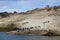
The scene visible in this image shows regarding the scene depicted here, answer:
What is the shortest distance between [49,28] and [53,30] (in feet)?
7.54

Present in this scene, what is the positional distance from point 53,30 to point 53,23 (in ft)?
14.3

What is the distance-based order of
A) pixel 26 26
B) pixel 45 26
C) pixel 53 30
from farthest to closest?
pixel 26 26
pixel 45 26
pixel 53 30

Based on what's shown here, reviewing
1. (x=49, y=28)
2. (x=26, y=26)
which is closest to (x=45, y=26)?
(x=49, y=28)

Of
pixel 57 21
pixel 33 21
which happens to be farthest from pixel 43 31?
pixel 33 21

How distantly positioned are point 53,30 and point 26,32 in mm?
6280

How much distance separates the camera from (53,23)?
56.3m

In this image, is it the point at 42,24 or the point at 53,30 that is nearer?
the point at 53,30

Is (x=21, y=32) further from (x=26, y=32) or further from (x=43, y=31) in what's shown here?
(x=43, y=31)

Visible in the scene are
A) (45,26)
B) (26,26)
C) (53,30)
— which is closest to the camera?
(53,30)

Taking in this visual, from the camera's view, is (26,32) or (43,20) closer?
(26,32)

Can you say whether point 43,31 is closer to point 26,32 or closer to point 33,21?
point 26,32

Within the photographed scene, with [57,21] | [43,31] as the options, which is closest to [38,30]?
[43,31]

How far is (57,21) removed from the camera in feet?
187

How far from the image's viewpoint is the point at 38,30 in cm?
5491
